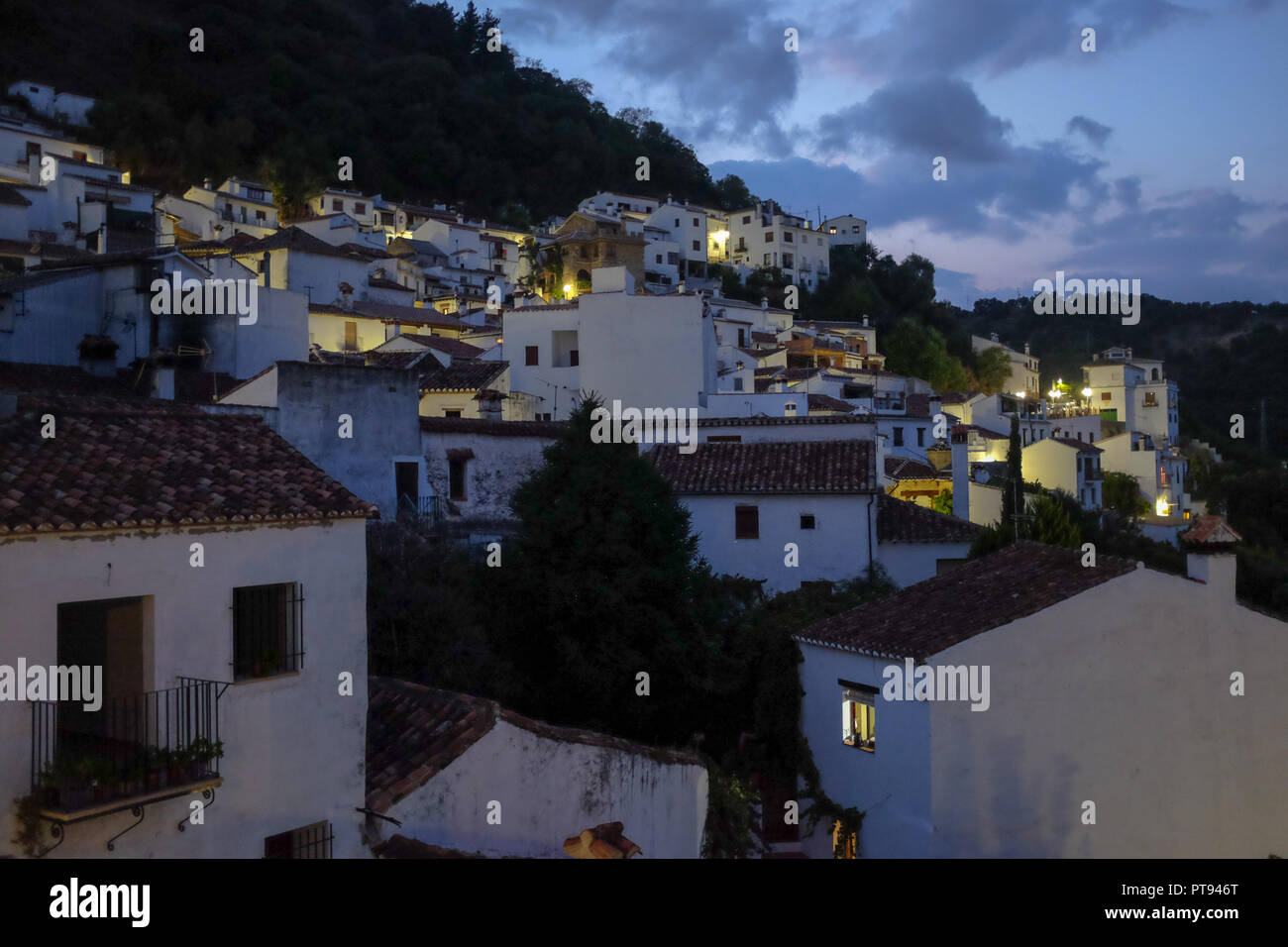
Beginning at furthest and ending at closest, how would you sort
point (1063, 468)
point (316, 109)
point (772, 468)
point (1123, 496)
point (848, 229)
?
1. point (848, 229)
2. point (316, 109)
3. point (1123, 496)
4. point (1063, 468)
5. point (772, 468)

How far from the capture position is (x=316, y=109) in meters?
81.8

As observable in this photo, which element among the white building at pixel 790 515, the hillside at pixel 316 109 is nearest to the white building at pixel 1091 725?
the white building at pixel 790 515

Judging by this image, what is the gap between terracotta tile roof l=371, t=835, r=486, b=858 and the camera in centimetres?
987

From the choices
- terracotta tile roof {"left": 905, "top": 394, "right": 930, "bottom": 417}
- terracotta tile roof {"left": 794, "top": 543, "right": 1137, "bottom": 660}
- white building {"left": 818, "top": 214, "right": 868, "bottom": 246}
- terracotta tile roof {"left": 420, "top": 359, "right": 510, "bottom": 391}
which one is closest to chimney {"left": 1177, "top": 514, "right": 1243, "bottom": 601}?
terracotta tile roof {"left": 794, "top": 543, "right": 1137, "bottom": 660}

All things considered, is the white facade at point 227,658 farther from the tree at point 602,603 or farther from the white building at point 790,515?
the white building at point 790,515

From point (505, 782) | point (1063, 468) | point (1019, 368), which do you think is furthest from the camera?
point (1019, 368)

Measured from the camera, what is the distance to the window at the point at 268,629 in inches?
372

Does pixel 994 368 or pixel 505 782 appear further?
pixel 994 368

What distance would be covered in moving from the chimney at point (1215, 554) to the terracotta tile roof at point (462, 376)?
1816cm

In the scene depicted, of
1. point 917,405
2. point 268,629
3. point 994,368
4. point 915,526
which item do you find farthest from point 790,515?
point 994,368

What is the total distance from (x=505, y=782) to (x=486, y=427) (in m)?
12.4

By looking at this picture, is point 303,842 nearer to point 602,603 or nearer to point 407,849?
point 407,849

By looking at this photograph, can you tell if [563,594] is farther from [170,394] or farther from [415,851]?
[170,394]
